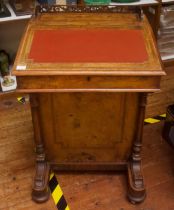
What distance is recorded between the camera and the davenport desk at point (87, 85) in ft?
4.06

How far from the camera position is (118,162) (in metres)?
1.74

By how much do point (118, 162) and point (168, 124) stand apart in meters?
0.48

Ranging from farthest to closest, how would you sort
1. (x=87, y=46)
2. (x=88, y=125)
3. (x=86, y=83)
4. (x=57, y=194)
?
(x=57, y=194) < (x=88, y=125) < (x=87, y=46) < (x=86, y=83)

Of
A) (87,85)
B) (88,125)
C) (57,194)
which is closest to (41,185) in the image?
(57,194)

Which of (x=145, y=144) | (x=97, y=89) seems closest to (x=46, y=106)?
(x=97, y=89)

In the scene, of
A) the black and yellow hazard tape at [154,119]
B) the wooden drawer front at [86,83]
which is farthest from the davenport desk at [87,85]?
the black and yellow hazard tape at [154,119]

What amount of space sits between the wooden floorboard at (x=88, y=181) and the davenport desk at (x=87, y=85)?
70 millimetres

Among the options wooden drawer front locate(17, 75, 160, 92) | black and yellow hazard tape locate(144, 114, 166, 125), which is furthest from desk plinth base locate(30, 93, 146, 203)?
black and yellow hazard tape locate(144, 114, 166, 125)

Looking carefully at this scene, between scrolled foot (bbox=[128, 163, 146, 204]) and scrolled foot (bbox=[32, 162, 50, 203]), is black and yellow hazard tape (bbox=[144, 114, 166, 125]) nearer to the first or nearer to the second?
scrolled foot (bbox=[128, 163, 146, 204])

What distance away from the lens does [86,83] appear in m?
1.25

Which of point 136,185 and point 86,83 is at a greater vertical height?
point 86,83

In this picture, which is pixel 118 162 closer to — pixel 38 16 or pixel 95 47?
pixel 95 47

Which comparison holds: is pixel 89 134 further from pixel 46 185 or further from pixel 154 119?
pixel 154 119

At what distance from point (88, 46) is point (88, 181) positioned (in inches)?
32.3
